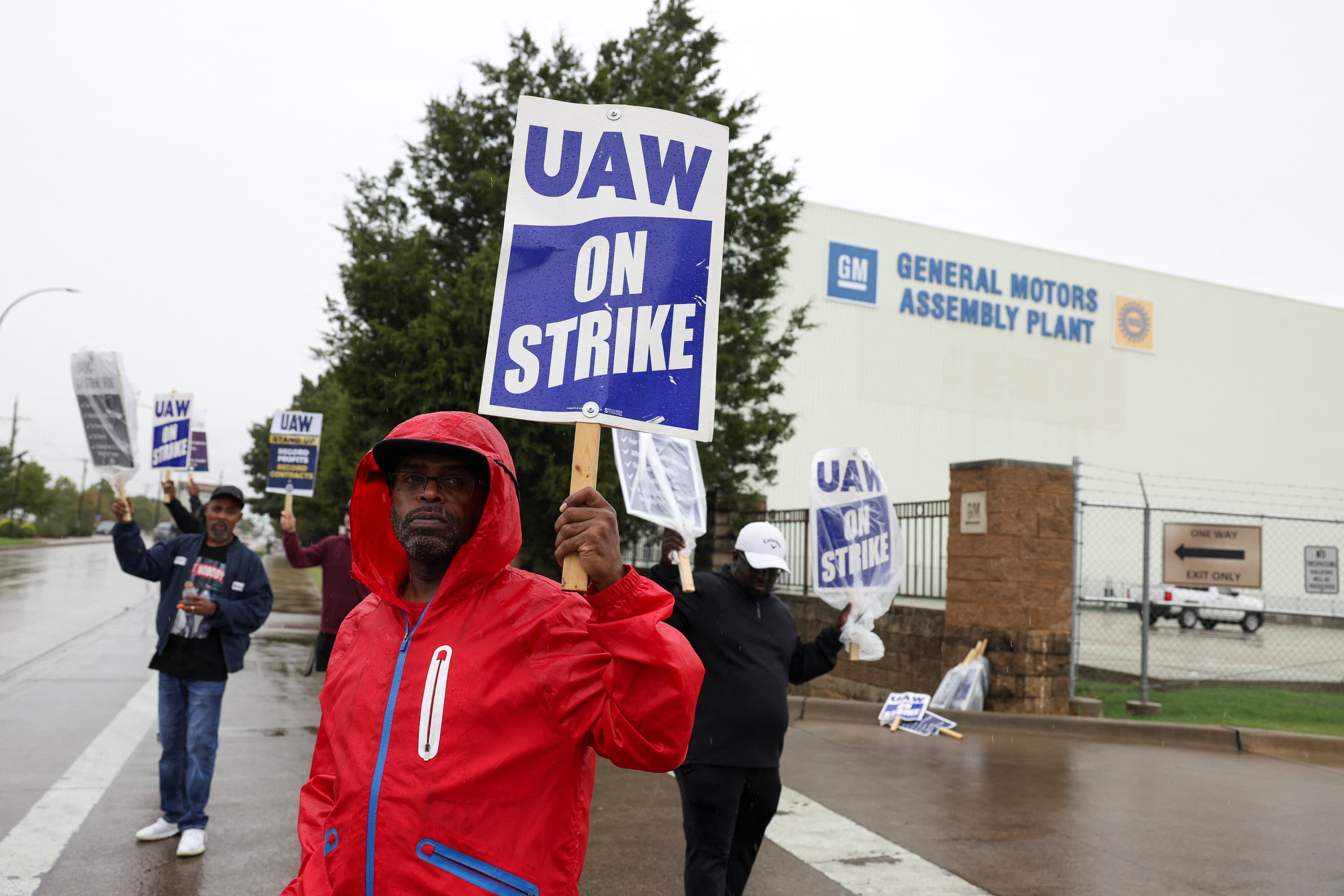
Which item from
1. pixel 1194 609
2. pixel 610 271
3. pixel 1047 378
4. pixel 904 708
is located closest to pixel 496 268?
pixel 904 708

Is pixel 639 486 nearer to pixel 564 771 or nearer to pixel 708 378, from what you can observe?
pixel 708 378

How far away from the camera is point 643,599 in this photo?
83.4 inches

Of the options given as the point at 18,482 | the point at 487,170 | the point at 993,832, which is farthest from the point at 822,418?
the point at 18,482

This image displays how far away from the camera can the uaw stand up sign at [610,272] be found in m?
2.72

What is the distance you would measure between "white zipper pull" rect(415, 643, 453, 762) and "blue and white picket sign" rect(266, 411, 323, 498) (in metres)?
10.6

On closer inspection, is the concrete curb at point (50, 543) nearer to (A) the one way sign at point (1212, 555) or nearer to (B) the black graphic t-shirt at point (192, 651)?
Result: (B) the black graphic t-shirt at point (192, 651)

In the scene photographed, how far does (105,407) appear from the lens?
7.82 meters

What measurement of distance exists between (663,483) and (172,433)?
5.31 meters

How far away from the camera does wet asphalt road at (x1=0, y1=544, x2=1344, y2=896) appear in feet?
17.9

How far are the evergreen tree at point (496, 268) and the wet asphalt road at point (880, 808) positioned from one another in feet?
14.0

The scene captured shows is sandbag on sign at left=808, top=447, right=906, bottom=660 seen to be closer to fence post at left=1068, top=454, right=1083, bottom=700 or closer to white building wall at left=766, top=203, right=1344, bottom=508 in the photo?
fence post at left=1068, top=454, right=1083, bottom=700

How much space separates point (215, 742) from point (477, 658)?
166 inches

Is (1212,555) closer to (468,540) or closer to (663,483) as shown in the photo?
(663,483)

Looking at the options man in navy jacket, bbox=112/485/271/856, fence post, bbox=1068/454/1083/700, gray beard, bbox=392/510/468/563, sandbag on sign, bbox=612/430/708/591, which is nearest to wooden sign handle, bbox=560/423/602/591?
gray beard, bbox=392/510/468/563
